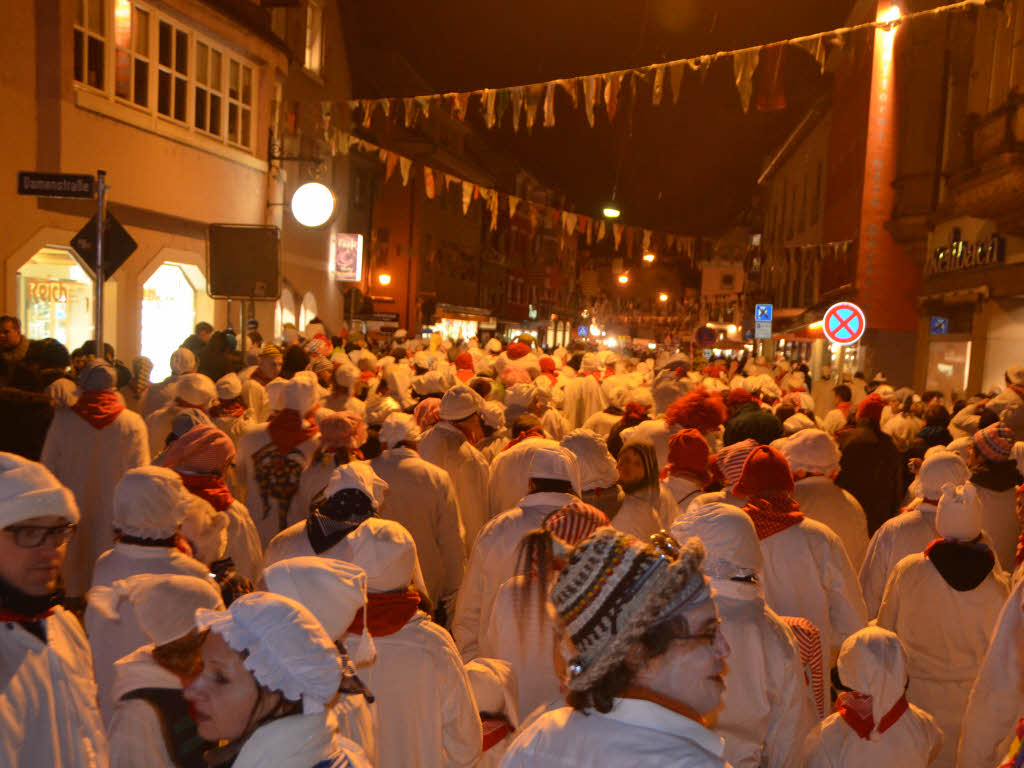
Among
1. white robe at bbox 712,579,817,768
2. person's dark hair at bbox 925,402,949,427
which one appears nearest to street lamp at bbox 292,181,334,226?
person's dark hair at bbox 925,402,949,427

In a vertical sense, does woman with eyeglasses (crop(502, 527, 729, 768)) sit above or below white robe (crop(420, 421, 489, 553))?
above

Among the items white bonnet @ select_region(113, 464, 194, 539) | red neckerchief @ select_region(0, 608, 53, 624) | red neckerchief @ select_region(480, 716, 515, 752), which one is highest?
white bonnet @ select_region(113, 464, 194, 539)

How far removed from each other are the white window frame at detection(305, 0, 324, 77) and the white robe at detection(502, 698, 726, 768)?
27.0m

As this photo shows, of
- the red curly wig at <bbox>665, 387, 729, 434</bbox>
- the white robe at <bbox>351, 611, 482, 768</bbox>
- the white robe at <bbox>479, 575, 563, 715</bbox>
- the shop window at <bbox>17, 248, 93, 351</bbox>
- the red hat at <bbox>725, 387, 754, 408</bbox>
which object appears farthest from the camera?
the shop window at <bbox>17, 248, 93, 351</bbox>

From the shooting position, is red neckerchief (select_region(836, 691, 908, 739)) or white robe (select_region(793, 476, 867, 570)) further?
white robe (select_region(793, 476, 867, 570))

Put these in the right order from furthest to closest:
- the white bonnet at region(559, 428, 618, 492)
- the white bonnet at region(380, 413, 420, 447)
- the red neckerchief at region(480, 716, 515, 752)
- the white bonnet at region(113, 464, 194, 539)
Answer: the white bonnet at region(380, 413, 420, 447) → the white bonnet at region(559, 428, 618, 492) → the white bonnet at region(113, 464, 194, 539) → the red neckerchief at region(480, 716, 515, 752)

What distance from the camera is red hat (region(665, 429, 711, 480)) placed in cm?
686

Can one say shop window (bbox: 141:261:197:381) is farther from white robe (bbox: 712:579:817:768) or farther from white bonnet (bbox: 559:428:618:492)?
white robe (bbox: 712:579:817:768)

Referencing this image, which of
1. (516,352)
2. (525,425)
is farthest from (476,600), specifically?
(516,352)

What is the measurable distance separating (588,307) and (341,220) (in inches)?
2664

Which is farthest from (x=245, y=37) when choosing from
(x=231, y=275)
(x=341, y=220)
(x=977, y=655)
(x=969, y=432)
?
(x=977, y=655)

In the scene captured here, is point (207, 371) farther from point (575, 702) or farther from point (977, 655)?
point (575, 702)

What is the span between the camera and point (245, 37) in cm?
2081

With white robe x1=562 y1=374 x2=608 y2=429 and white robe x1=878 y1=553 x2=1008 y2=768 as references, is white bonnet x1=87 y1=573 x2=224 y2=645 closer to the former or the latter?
white robe x1=878 y1=553 x2=1008 y2=768
